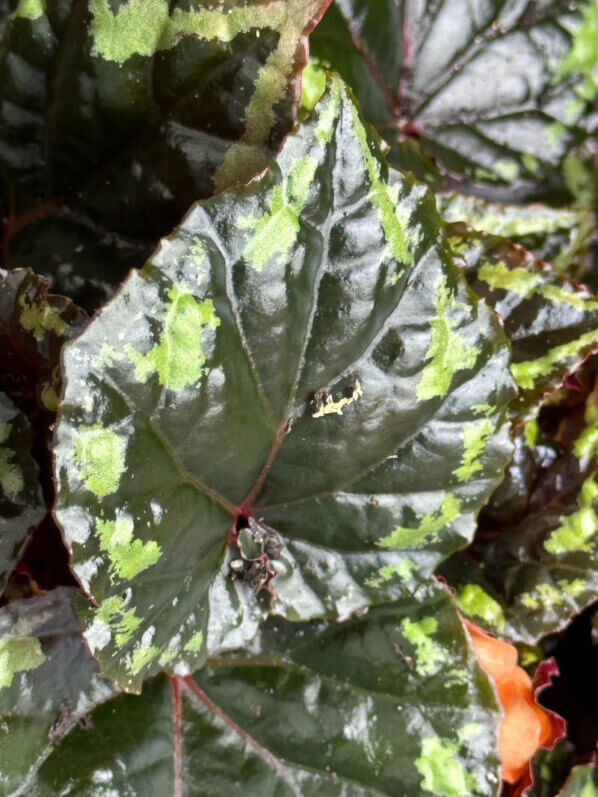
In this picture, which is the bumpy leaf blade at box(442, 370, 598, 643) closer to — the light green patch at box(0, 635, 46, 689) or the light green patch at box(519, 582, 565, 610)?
the light green patch at box(519, 582, 565, 610)

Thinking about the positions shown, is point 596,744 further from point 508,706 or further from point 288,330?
point 288,330

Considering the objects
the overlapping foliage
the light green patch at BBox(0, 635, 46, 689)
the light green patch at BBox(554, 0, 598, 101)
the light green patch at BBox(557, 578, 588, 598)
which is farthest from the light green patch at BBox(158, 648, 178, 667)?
the light green patch at BBox(554, 0, 598, 101)

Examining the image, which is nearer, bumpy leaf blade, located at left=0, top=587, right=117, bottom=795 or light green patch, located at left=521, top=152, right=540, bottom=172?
bumpy leaf blade, located at left=0, top=587, right=117, bottom=795

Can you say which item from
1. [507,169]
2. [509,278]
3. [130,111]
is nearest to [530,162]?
[507,169]

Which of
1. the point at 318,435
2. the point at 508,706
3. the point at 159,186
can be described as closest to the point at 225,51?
the point at 159,186

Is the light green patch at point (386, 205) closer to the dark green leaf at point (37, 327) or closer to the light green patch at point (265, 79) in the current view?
the light green patch at point (265, 79)

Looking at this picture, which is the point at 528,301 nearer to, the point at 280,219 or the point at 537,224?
the point at 537,224
